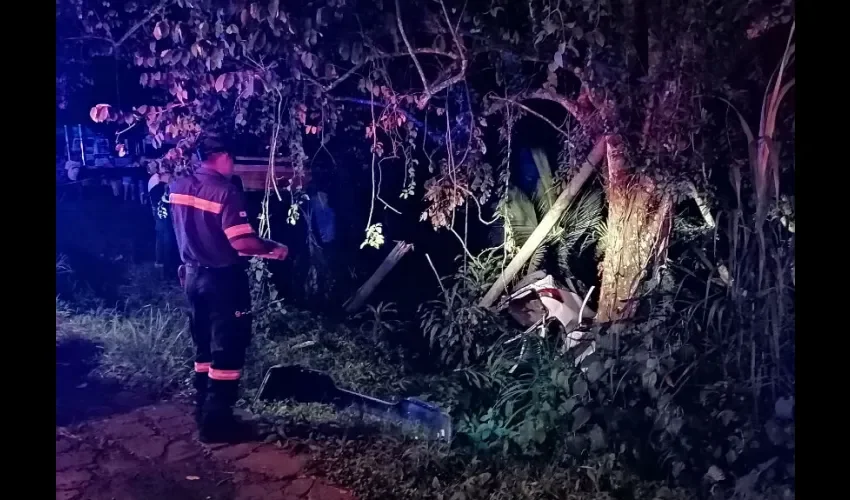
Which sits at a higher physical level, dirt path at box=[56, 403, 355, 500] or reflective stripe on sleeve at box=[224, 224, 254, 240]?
reflective stripe on sleeve at box=[224, 224, 254, 240]

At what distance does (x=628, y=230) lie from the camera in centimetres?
202

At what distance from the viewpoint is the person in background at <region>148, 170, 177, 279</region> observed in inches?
82.2

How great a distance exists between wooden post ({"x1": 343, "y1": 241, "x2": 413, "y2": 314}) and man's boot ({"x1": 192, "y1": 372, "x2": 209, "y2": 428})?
20.7 inches

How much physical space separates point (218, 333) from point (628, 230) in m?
1.37

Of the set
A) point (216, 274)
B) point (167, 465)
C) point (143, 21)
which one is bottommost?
point (167, 465)

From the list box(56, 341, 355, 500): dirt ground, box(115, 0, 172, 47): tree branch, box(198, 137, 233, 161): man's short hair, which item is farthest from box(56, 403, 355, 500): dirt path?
box(115, 0, 172, 47): tree branch

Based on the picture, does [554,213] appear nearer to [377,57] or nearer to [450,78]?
[450,78]

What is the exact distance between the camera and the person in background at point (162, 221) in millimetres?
2088

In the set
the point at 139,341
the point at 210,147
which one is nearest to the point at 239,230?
the point at 210,147

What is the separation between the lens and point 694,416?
2006mm

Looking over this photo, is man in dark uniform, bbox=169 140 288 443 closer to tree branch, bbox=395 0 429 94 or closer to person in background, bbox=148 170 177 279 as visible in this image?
person in background, bbox=148 170 177 279

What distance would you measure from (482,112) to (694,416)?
1.17 meters

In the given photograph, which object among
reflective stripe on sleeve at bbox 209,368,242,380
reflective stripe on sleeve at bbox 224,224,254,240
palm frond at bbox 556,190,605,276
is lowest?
reflective stripe on sleeve at bbox 209,368,242,380
